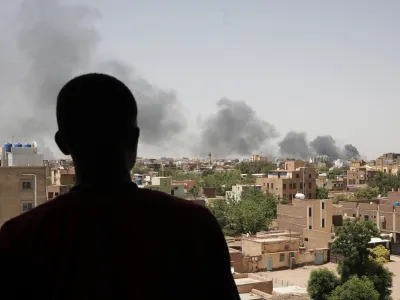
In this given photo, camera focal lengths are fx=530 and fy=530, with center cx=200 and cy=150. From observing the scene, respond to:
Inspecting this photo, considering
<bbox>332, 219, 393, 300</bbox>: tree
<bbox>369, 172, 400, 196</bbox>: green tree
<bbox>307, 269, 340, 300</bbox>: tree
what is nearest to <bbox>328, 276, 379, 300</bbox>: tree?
<bbox>307, 269, 340, 300</bbox>: tree

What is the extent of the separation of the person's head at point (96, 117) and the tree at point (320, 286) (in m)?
9.59

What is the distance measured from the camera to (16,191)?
652 cm

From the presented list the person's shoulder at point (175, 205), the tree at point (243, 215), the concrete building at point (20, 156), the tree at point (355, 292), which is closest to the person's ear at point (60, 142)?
the person's shoulder at point (175, 205)

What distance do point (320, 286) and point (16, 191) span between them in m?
5.82

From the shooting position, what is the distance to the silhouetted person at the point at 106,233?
0.58 metres

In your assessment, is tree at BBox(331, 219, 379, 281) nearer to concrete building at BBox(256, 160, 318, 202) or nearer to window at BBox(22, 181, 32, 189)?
window at BBox(22, 181, 32, 189)

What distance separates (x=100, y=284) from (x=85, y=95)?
0.22m

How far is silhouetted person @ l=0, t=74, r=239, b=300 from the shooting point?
577 mm

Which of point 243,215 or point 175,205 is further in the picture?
point 243,215

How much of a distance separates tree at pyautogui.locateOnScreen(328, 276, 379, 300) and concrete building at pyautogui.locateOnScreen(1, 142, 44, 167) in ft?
18.5

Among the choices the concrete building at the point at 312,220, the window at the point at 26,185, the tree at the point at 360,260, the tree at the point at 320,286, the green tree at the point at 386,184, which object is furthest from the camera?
the green tree at the point at 386,184

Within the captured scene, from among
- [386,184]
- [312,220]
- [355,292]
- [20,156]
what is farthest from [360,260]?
[386,184]

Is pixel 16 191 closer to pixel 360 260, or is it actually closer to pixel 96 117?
pixel 96 117

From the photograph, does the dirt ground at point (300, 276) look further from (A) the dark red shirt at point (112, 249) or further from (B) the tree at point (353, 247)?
(A) the dark red shirt at point (112, 249)
